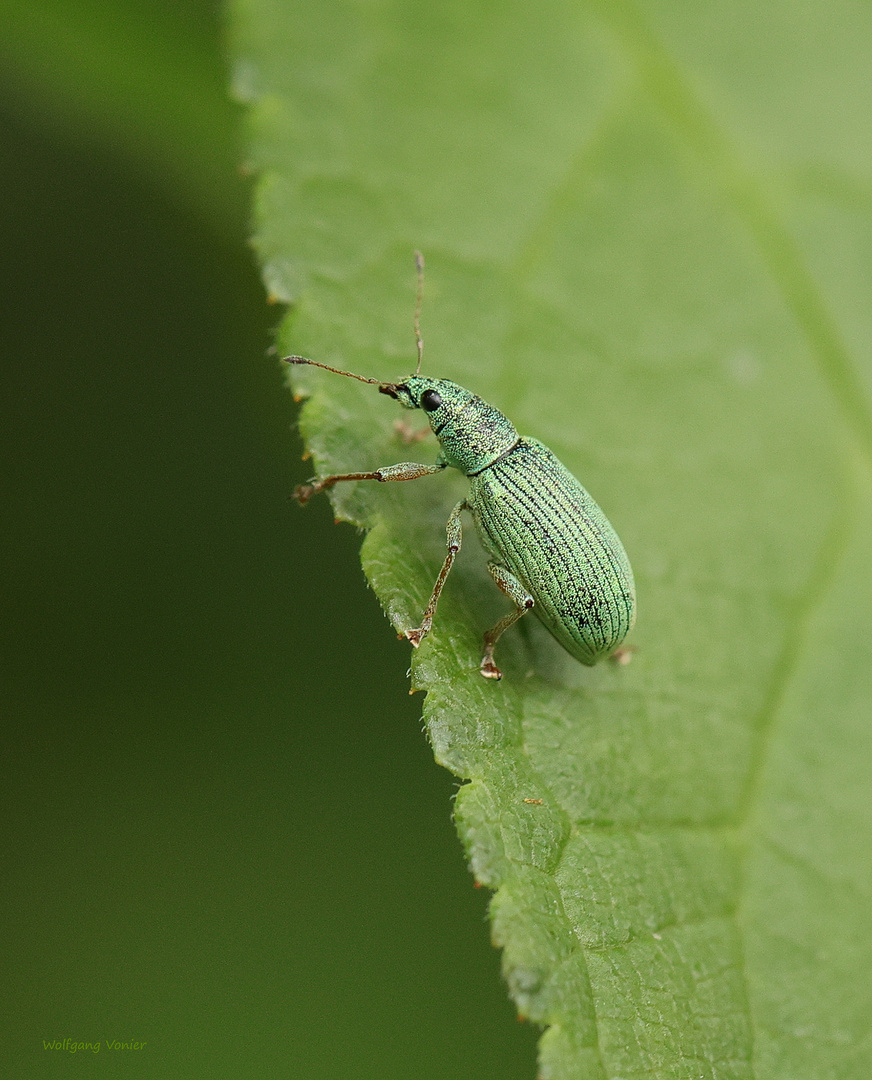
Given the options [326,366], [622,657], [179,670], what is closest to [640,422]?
[622,657]

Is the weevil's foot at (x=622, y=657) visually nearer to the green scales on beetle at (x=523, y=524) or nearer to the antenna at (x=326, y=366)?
the green scales on beetle at (x=523, y=524)

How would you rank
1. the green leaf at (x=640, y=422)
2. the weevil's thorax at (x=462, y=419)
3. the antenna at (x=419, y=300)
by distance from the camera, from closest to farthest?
1. the green leaf at (x=640, y=422)
2. the weevil's thorax at (x=462, y=419)
3. the antenna at (x=419, y=300)

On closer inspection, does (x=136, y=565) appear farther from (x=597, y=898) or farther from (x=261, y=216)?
(x=597, y=898)

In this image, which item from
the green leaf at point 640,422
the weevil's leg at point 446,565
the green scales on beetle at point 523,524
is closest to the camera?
the green leaf at point 640,422

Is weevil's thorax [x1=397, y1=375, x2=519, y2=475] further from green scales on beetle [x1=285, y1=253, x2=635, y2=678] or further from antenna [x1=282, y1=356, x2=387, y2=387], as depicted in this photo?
antenna [x1=282, y1=356, x2=387, y2=387]

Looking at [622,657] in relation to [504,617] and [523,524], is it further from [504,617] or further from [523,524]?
[523,524]

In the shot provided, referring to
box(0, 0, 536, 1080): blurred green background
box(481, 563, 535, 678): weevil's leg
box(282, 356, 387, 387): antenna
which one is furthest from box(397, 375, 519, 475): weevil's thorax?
box(0, 0, 536, 1080): blurred green background

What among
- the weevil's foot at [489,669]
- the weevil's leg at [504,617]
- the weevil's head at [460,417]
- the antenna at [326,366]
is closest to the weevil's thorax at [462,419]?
the weevil's head at [460,417]
